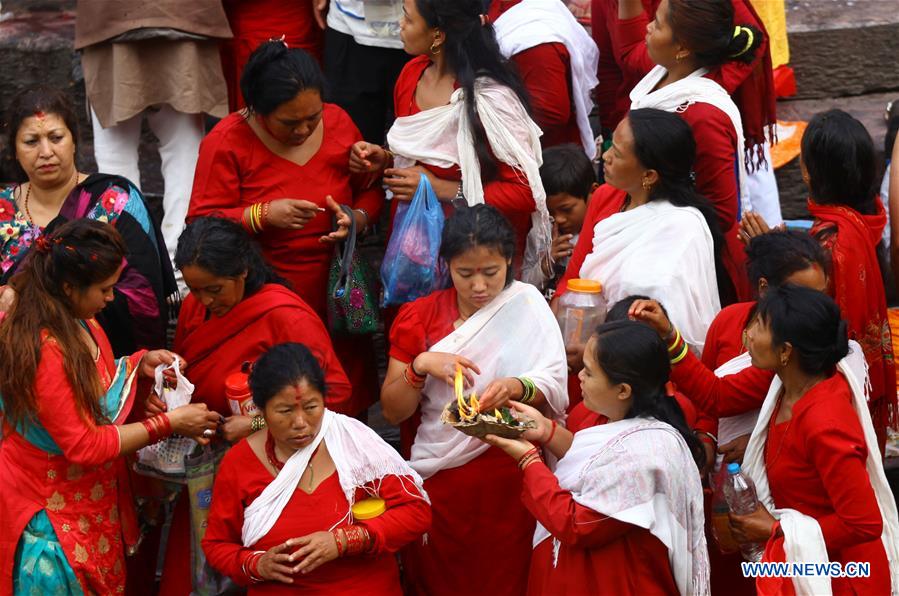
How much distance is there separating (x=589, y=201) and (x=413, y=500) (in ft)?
5.17

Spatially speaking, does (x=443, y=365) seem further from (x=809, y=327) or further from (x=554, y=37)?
(x=554, y=37)

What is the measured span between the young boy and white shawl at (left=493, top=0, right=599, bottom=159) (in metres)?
0.33

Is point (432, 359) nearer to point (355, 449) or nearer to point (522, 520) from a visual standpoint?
point (355, 449)

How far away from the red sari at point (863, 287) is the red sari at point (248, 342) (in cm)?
185

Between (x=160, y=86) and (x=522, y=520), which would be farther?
(x=160, y=86)

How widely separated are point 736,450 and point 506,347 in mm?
886

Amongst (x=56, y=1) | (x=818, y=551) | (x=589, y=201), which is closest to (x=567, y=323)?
(x=589, y=201)

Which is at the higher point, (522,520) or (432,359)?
(432,359)

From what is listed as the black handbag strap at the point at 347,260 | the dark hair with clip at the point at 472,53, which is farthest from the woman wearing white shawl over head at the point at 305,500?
the dark hair with clip at the point at 472,53

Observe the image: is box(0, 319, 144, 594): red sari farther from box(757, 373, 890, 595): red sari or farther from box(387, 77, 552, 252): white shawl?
box(757, 373, 890, 595): red sari

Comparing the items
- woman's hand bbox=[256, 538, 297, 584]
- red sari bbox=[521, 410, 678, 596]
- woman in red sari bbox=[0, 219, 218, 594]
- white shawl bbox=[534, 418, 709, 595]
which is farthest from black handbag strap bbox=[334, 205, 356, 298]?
white shawl bbox=[534, 418, 709, 595]

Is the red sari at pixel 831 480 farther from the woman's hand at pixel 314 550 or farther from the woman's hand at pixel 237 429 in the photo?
the woman's hand at pixel 237 429

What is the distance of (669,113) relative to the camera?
192 inches

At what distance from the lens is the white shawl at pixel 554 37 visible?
559 cm
